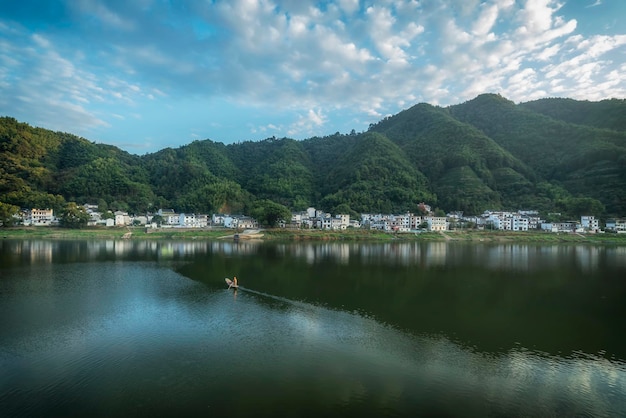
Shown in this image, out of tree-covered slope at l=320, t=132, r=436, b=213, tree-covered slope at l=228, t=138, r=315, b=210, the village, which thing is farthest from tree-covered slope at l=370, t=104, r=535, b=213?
tree-covered slope at l=228, t=138, r=315, b=210

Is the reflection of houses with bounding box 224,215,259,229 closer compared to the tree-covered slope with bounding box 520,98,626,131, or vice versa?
the reflection of houses with bounding box 224,215,259,229

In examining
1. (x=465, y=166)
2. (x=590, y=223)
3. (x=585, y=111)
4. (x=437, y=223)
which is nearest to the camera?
(x=590, y=223)

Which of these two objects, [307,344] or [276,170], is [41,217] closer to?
[276,170]

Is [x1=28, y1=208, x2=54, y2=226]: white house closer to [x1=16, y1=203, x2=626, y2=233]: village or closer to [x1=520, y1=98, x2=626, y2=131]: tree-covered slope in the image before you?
[x1=16, y1=203, x2=626, y2=233]: village

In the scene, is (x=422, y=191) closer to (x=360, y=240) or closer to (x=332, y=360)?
(x=360, y=240)

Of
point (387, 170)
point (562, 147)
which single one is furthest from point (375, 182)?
point (562, 147)

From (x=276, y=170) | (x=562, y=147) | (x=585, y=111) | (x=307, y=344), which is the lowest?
(x=307, y=344)
